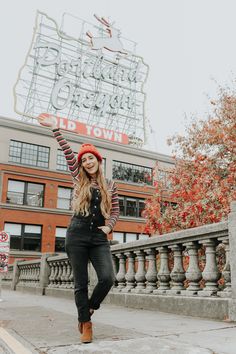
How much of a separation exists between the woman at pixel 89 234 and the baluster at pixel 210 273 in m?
2.04

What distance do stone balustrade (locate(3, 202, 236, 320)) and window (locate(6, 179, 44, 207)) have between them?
84.5 ft

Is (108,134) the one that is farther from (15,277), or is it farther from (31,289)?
(31,289)

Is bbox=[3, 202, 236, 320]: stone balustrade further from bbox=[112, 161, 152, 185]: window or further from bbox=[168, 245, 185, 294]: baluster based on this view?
bbox=[112, 161, 152, 185]: window

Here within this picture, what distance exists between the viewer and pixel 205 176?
42.1 ft

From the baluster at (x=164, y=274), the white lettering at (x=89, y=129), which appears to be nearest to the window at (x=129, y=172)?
the white lettering at (x=89, y=129)

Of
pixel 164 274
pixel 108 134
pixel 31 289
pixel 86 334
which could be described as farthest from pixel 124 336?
pixel 108 134

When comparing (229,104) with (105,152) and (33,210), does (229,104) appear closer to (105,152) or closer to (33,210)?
(33,210)

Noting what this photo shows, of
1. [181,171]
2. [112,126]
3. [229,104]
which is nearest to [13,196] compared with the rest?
[112,126]

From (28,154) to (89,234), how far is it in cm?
3181

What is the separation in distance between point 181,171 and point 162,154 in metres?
28.2

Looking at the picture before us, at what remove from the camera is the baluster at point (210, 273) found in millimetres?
5512

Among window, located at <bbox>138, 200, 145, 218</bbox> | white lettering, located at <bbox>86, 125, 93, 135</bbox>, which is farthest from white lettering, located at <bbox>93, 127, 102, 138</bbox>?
window, located at <bbox>138, 200, 145, 218</bbox>

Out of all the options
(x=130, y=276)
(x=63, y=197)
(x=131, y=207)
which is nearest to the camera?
(x=130, y=276)

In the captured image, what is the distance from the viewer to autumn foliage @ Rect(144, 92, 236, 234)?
11484mm
